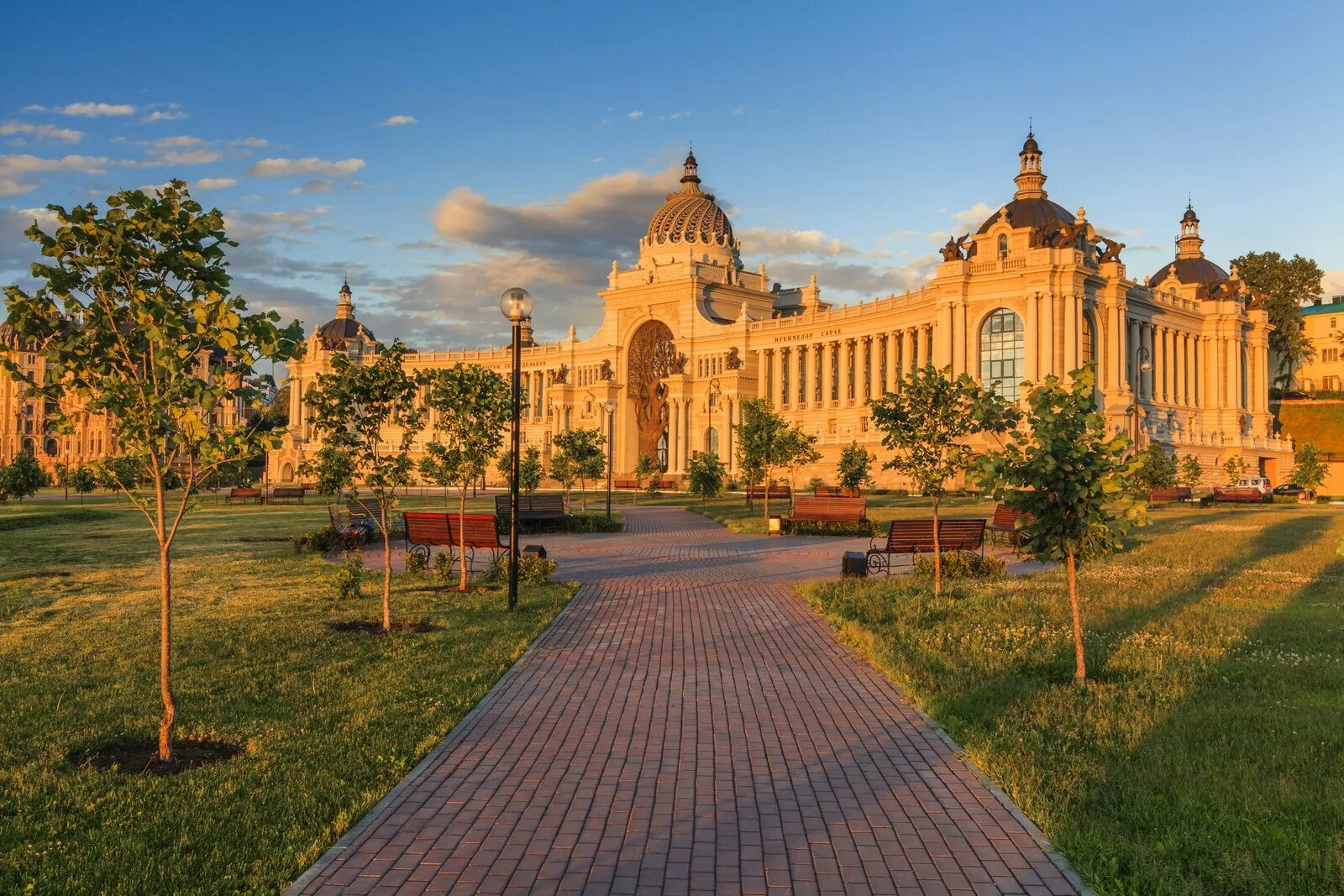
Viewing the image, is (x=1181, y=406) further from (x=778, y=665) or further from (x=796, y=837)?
(x=796, y=837)

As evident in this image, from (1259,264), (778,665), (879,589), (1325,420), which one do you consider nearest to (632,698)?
(778,665)

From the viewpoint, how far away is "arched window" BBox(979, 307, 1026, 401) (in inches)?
2576

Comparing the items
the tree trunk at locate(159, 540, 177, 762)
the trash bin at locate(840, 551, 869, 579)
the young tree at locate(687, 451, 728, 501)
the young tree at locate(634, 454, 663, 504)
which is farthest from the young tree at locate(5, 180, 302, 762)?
the young tree at locate(634, 454, 663, 504)

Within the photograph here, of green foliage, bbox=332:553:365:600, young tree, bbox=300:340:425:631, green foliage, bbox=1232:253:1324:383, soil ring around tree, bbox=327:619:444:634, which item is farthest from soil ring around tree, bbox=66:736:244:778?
green foliage, bbox=1232:253:1324:383

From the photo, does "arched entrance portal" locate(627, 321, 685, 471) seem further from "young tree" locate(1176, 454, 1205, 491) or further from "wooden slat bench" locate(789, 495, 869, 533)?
"wooden slat bench" locate(789, 495, 869, 533)

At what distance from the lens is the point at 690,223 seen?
9669 cm

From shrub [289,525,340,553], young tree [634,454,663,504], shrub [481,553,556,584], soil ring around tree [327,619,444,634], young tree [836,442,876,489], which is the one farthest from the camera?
young tree [634,454,663,504]

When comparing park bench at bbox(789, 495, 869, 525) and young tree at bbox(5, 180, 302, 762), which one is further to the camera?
park bench at bbox(789, 495, 869, 525)

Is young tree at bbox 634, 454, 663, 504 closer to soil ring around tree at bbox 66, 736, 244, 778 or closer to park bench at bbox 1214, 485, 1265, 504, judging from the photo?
park bench at bbox 1214, 485, 1265, 504

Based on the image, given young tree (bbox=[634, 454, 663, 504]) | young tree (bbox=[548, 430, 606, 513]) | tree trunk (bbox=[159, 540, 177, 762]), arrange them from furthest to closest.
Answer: young tree (bbox=[634, 454, 663, 504])
young tree (bbox=[548, 430, 606, 513])
tree trunk (bbox=[159, 540, 177, 762])

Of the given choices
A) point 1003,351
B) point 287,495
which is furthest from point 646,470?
point 287,495

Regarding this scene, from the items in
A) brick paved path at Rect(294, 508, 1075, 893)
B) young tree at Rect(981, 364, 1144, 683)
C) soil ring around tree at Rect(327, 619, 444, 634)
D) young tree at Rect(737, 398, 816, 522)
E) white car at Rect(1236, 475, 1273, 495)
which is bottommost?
brick paved path at Rect(294, 508, 1075, 893)

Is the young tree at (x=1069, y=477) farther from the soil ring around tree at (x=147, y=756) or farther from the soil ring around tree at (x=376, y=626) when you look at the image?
the soil ring around tree at (x=147, y=756)

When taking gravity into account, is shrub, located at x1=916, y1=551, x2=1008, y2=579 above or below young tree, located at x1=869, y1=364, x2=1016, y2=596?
below
